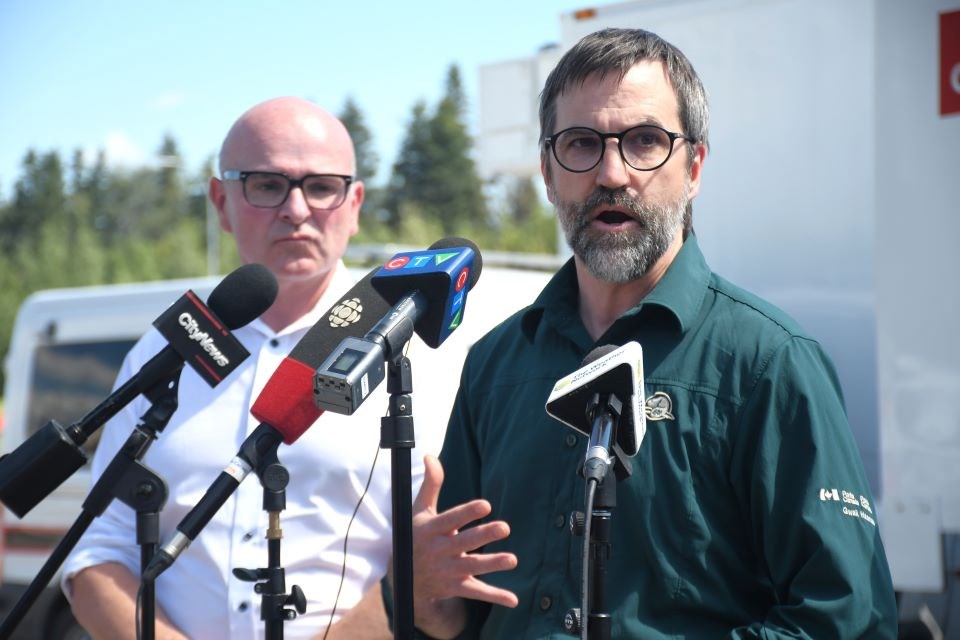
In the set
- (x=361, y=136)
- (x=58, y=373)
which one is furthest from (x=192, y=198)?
(x=58, y=373)

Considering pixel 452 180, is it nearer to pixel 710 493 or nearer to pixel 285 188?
pixel 285 188

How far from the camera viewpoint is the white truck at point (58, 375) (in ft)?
22.1

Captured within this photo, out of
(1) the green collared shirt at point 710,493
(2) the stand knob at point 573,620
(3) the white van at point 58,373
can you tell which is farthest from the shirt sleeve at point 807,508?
(3) the white van at point 58,373

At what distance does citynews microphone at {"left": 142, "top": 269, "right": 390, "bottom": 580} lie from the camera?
6.79ft

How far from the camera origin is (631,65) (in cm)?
245

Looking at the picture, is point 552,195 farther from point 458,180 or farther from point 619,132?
point 458,180

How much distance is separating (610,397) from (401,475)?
1.40 feet

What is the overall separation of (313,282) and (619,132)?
4.34 feet

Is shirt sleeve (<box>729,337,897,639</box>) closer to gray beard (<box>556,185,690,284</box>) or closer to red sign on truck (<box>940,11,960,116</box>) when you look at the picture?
gray beard (<box>556,185,690,284</box>)

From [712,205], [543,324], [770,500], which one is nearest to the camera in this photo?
[770,500]

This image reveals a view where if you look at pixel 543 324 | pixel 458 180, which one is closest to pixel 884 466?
pixel 543 324

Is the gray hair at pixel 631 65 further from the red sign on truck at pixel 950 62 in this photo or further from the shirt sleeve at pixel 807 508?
the red sign on truck at pixel 950 62

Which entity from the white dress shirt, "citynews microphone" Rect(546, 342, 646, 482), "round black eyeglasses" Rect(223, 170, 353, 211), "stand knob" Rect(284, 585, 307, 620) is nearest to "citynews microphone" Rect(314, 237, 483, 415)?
"citynews microphone" Rect(546, 342, 646, 482)

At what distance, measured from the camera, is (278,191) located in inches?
132
